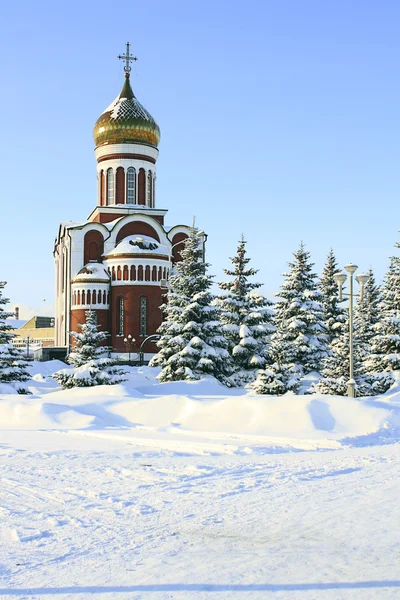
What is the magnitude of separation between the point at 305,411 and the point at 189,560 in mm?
8149

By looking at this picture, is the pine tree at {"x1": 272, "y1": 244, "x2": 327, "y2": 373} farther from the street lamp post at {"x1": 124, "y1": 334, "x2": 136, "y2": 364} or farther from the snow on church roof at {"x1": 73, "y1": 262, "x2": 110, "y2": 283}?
the snow on church roof at {"x1": 73, "y1": 262, "x2": 110, "y2": 283}

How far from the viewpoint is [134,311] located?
39.7 meters

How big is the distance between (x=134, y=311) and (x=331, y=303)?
12.5m

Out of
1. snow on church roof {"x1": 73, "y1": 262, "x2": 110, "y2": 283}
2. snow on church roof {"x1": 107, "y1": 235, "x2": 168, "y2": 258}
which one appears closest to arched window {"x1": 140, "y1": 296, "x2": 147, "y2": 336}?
snow on church roof {"x1": 73, "y1": 262, "x2": 110, "y2": 283}

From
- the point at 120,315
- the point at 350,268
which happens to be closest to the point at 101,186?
the point at 120,315

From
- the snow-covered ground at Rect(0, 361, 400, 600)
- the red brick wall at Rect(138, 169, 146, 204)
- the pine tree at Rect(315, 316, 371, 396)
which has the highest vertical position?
the red brick wall at Rect(138, 169, 146, 204)

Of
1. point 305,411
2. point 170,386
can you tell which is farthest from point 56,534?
point 170,386

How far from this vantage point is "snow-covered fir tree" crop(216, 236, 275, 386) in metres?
25.4

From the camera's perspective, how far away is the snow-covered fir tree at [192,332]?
23.2m

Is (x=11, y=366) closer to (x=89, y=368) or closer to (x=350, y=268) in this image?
(x=89, y=368)

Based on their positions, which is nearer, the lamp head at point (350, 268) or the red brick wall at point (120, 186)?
the lamp head at point (350, 268)

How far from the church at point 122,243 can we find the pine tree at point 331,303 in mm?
10138

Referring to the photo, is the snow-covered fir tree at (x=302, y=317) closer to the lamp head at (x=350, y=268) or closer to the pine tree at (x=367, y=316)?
the pine tree at (x=367, y=316)

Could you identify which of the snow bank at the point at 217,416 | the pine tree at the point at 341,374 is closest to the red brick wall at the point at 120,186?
the pine tree at the point at 341,374
